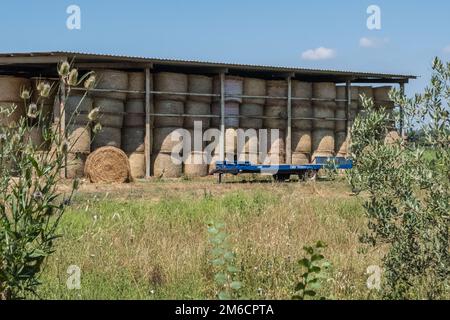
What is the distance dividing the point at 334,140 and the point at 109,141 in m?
8.80

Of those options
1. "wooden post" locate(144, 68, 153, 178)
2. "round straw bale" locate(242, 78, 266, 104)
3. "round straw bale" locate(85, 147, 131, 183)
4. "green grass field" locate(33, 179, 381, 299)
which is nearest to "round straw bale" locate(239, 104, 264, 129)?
"round straw bale" locate(242, 78, 266, 104)

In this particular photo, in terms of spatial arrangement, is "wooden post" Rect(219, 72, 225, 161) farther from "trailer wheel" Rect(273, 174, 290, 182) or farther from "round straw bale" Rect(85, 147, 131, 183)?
"round straw bale" Rect(85, 147, 131, 183)

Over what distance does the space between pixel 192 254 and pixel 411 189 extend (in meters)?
2.32

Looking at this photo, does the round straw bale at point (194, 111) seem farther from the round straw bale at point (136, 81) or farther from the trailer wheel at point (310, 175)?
the trailer wheel at point (310, 175)

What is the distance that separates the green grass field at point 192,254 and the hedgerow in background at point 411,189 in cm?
40

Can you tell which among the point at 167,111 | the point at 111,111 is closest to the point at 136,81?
the point at 111,111

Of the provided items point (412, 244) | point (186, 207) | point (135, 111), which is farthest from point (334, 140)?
point (412, 244)

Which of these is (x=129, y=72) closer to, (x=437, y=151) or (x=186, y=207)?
(x=186, y=207)

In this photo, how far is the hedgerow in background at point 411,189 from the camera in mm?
4887

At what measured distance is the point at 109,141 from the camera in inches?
755

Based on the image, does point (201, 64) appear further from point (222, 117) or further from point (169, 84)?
point (222, 117)

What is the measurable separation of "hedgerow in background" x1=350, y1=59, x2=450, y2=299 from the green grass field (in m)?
0.40

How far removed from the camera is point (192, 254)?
20.9ft
